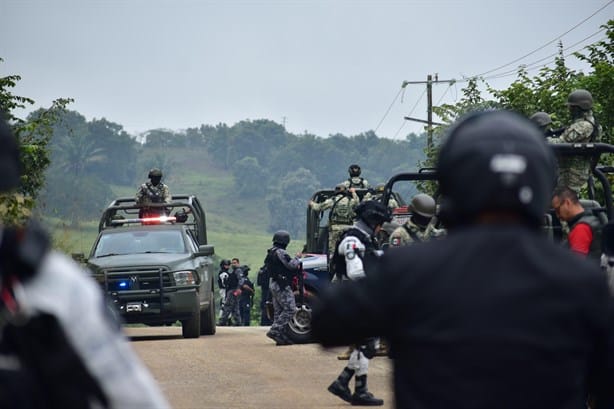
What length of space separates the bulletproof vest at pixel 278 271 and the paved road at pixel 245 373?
3.07ft

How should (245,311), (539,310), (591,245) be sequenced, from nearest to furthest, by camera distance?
(539,310) → (591,245) → (245,311)

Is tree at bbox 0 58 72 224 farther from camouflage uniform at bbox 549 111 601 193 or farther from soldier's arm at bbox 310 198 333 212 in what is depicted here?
camouflage uniform at bbox 549 111 601 193

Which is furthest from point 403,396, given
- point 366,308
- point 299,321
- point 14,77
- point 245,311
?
point 245,311

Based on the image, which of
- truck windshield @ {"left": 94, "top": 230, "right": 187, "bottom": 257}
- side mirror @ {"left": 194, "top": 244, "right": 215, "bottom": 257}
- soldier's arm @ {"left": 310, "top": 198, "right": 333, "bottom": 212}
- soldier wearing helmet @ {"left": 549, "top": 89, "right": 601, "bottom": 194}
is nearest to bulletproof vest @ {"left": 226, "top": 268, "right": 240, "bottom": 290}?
soldier's arm @ {"left": 310, "top": 198, "right": 333, "bottom": 212}

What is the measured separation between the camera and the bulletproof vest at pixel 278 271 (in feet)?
69.3

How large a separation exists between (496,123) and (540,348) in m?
0.56

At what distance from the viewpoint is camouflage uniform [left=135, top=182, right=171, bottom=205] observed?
945 inches

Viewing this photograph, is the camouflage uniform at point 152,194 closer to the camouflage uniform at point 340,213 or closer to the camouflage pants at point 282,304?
the camouflage uniform at point 340,213

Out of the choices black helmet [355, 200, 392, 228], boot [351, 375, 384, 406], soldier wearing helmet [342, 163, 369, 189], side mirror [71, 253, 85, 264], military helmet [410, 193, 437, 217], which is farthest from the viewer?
soldier wearing helmet [342, 163, 369, 189]

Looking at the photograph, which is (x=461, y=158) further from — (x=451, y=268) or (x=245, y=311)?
(x=245, y=311)

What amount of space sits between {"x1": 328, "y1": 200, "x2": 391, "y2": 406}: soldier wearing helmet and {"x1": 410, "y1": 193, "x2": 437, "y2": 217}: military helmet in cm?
127

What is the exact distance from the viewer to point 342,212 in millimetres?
23047

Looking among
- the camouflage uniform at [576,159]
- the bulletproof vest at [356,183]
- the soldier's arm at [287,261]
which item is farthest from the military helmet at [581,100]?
the bulletproof vest at [356,183]

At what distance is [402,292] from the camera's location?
11.6ft
